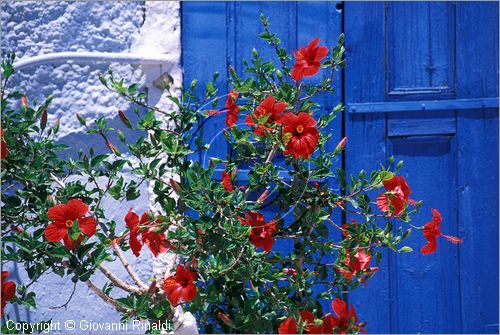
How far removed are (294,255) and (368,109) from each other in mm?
925

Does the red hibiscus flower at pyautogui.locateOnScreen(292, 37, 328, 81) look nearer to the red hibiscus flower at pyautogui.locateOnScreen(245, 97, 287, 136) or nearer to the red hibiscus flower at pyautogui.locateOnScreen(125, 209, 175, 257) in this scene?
the red hibiscus flower at pyautogui.locateOnScreen(245, 97, 287, 136)

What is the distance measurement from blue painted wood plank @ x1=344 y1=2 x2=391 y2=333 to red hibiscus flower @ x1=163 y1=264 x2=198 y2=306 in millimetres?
1055

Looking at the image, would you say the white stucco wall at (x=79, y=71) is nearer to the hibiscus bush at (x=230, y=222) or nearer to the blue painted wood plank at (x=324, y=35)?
the blue painted wood plank at (x=324, y=35)

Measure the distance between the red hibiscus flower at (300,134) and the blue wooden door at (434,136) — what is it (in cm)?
96

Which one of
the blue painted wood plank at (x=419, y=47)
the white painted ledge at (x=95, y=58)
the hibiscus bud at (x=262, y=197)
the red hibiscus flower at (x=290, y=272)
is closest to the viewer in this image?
the hibiscus bud at (x=262, y=197)

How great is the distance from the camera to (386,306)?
3.18 meters

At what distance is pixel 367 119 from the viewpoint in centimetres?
317

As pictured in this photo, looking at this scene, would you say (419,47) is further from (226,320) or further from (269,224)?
(226,320)

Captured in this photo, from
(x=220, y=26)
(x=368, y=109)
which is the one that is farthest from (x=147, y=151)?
(x=368, y=109)

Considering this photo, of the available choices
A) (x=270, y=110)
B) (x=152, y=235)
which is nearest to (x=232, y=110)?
(x=270, y=110)

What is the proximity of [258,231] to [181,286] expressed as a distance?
0.27m

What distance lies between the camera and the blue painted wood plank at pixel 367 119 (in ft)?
10.4

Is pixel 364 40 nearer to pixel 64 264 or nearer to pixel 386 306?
pixel 386 306

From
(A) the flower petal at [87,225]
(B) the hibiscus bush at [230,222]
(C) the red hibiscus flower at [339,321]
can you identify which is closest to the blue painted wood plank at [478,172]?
(B) the hibiscus bush at [230,222]
